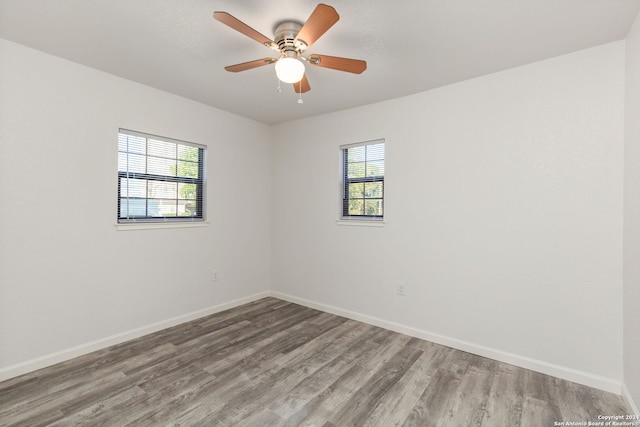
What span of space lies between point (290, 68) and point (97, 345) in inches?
116

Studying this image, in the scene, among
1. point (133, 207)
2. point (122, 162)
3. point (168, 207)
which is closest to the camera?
point (122, 162)

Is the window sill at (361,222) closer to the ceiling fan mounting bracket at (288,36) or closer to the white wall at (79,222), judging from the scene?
the white wall at (79,222)

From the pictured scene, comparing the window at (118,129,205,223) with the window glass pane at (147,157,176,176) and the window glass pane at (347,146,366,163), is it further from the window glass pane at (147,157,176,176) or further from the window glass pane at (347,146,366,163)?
the window glass pane at (347,146,366,163)

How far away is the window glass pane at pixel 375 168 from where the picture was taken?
3513mm

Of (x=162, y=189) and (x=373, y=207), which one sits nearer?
(x=162, y=189)

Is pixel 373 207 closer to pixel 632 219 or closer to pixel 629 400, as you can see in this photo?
pixel 632 219

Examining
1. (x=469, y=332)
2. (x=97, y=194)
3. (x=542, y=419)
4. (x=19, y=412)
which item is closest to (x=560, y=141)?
(x=469, y=332)

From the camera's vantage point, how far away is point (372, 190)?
3.59 metres

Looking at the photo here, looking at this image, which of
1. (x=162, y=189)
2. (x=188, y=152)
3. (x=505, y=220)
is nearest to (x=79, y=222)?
(x=162, y=189)

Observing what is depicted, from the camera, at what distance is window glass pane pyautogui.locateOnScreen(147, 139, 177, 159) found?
10.6ft

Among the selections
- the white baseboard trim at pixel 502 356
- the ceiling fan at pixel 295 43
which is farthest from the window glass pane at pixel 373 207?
the ceiling fan at pixel 295 43

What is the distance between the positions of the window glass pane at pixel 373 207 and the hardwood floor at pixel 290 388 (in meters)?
1.40

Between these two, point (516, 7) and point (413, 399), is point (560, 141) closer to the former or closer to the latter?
point (516, 7)

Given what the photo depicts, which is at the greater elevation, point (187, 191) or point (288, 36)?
point (288, 36)
